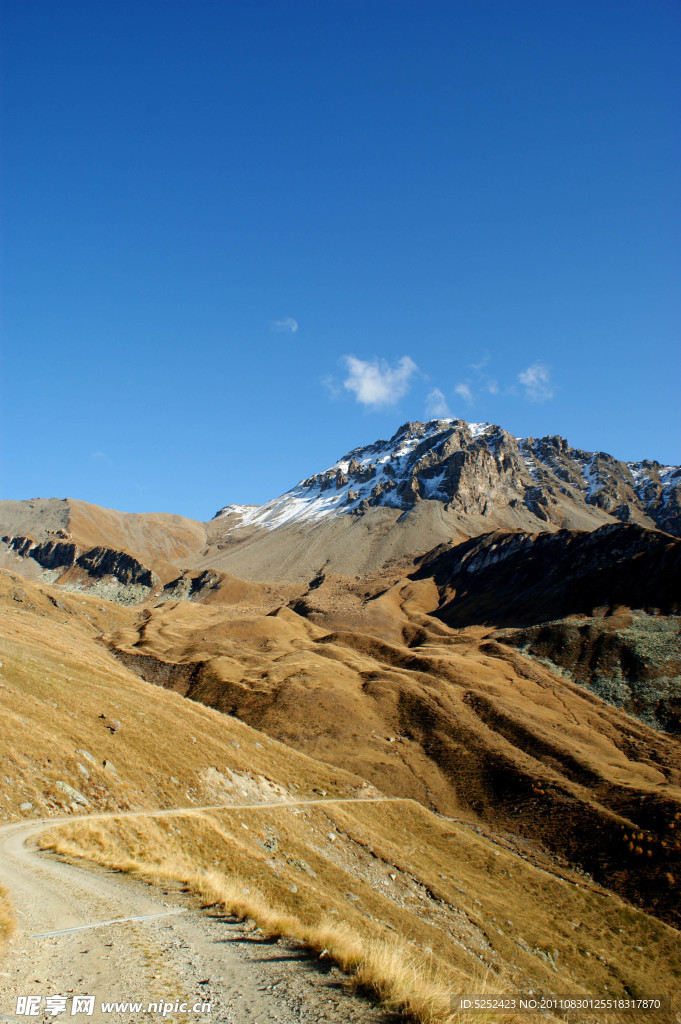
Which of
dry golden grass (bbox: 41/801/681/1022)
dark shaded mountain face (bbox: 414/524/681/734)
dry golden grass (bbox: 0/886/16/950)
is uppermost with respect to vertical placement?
dark shaded mountain face (bbox: 414/524/681/734)

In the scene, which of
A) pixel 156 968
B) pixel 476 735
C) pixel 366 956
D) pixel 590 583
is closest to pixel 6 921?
pixel 156 968

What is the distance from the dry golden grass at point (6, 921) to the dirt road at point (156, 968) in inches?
8.6

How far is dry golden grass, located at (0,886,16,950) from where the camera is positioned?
10.4 m

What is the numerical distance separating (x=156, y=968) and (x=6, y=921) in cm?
347

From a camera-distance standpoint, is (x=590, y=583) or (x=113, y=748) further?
(x=590, y=583)

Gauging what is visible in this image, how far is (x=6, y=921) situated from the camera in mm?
10906

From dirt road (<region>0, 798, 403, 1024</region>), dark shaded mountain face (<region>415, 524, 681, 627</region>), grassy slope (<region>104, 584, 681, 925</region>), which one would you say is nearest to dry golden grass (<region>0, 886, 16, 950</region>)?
dirt road (<region>0, 798, 403, 1024</region>)

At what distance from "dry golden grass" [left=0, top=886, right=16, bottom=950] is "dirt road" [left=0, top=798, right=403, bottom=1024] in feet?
0.72

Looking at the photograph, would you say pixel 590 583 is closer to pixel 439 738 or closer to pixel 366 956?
pixel 439 738

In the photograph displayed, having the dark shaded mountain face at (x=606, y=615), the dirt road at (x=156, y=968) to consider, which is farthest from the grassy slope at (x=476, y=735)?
the dirt road at (x=156, y=968)

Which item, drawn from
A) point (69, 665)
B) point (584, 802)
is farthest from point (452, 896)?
point (69, 665)

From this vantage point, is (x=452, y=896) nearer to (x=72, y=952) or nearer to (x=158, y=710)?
(x=158, y=710)

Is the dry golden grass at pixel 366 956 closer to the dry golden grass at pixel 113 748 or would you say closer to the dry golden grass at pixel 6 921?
the dry golden grass at pixel 6 921

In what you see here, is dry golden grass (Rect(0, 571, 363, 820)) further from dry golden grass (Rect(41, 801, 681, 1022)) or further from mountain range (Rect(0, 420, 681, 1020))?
dry golden grass (Rect(41, 801, 681, 1022))
